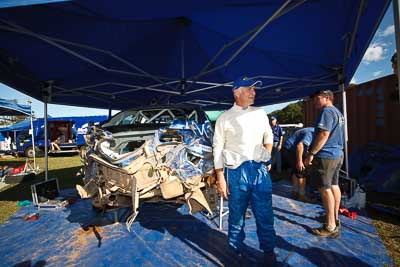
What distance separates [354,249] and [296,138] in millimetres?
2093

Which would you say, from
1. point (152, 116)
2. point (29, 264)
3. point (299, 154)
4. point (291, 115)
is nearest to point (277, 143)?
point (299, 154)

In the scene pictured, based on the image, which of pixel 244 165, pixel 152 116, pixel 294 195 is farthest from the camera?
pixel 294 195

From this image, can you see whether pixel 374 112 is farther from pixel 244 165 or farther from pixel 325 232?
pixel 244 165

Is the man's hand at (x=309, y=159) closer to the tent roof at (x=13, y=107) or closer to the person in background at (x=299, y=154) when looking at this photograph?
the person in background at (x=299, y=154)

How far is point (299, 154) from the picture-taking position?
12.5ft

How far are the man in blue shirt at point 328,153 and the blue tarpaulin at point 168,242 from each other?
405 millimetres

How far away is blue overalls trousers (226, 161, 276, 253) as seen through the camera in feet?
7.07

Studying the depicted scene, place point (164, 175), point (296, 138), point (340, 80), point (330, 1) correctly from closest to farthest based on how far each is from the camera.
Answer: point (164, 175) < point (330, 1) < point (296, 138) < point (340, 80)

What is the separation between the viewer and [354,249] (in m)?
2.61

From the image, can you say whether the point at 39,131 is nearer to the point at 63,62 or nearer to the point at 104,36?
the point at 63,62

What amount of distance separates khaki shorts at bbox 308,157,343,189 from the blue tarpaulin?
0.70 m

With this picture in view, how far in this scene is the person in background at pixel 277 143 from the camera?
5793mm

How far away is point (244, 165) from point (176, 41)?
135 inches

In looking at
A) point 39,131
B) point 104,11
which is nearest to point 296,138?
point 104,11
